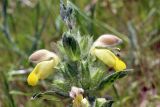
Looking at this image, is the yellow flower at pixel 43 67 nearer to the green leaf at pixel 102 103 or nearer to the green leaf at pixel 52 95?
the green leaf at pixel 52 95

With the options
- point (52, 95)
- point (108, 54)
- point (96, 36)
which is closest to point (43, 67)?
point (52, 95)

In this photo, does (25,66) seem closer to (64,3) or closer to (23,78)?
(23,78)

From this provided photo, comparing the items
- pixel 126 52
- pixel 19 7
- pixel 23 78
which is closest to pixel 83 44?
pixel 23 78

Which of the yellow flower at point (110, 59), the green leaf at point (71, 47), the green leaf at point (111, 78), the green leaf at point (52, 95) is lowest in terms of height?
the green leaf at point (52, 95)

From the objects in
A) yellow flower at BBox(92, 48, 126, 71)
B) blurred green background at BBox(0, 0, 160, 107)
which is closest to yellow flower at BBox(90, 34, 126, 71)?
yellow flower at BBox(92, 48, 126, 71)

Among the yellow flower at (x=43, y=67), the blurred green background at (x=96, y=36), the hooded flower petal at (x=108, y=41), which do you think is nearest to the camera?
the yellow flower at (x=43, y=67)

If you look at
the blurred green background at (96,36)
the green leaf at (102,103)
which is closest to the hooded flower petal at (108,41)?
the green leaf at (102,103)
